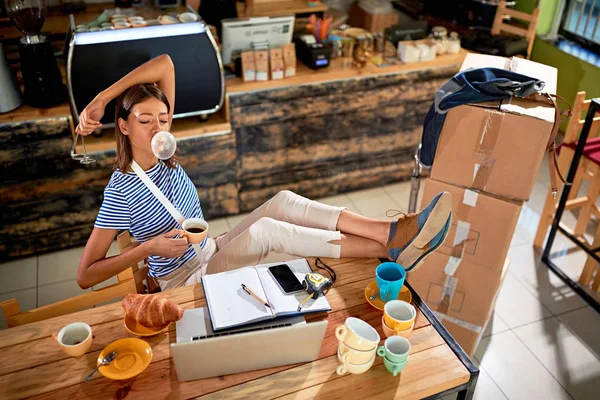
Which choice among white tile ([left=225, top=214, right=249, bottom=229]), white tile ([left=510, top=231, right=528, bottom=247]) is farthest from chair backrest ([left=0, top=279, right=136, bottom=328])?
white tile ([left=510, top=231, right=528, bottom=247])

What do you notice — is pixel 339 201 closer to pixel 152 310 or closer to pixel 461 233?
pixel 461 233

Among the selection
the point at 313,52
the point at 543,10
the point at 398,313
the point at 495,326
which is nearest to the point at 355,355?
the point at 398,313

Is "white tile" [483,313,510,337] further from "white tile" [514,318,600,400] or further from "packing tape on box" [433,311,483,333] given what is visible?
"packing tape on box" [433,311,483,333]

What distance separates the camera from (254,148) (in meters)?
3.24

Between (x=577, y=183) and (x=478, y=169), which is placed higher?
(x=478, y=169)

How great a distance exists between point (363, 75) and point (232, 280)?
1.95 meters

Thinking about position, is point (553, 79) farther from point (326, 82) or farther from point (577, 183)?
point (326, 82)

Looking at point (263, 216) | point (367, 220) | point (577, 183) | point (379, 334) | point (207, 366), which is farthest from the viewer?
point (577, 183)

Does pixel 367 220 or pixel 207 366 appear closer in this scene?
pixel 207 366

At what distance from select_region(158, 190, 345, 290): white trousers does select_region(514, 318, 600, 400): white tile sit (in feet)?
4.21

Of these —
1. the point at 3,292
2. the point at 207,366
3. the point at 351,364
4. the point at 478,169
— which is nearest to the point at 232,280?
the point at 207,366

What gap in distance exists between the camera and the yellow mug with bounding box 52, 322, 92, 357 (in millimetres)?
1455

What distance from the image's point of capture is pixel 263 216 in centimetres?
217

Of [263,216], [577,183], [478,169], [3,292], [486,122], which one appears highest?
[486,122]
